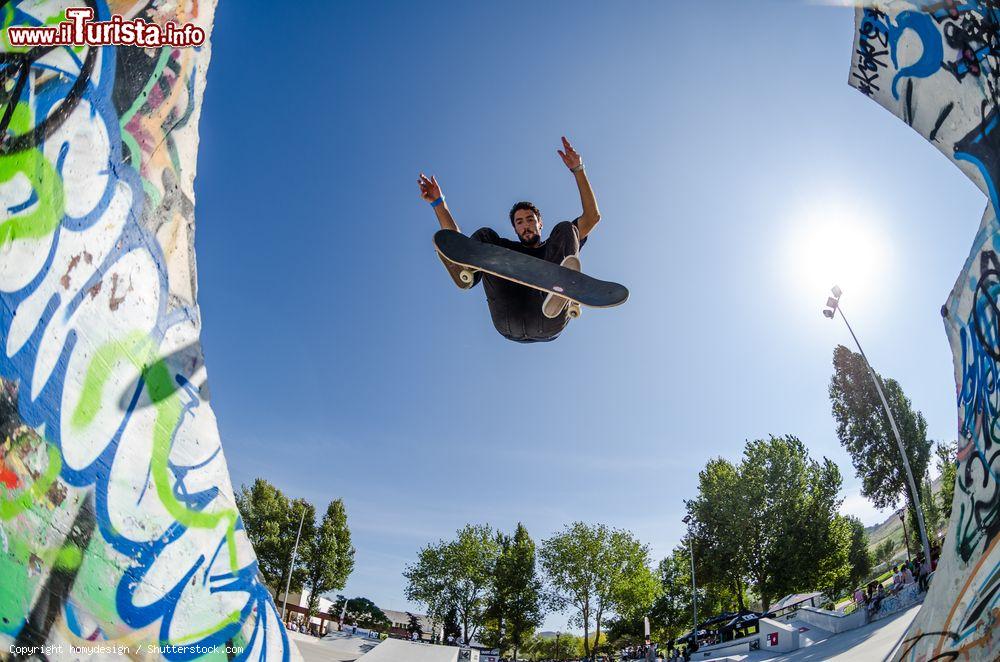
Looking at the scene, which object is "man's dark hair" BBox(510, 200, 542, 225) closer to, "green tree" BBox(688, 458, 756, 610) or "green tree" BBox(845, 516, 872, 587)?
"green tree" BBox(688, 458, 756, 610)

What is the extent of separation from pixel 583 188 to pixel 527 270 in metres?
1.19

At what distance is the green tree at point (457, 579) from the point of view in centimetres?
4347

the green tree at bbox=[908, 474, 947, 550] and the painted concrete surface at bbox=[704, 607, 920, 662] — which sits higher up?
the green tree at bbox=[908, 474, 947, 550]

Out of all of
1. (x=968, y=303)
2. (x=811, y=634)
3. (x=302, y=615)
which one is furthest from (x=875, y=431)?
(x=302, y=615)

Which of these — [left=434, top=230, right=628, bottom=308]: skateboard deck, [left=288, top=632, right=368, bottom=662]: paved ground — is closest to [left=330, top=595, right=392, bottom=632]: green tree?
[left=288, top=632, right=368, bottom=662]: paved ground

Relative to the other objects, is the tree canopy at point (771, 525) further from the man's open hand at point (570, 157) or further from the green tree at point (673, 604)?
the man's open hand at point (570, 157)

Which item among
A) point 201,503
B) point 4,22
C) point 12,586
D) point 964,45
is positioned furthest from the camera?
point 964,45

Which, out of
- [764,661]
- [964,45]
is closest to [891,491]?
[764,661]

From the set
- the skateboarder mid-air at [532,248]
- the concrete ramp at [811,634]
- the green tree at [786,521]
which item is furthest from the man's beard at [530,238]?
the green tree at [786,521]

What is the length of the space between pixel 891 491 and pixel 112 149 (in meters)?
42.5

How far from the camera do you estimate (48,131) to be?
2.59m

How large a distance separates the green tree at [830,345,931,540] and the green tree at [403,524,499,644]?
31.2 metres

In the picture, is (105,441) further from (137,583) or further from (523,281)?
(523,281)

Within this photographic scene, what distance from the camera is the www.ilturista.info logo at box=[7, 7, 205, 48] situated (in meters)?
2.64
